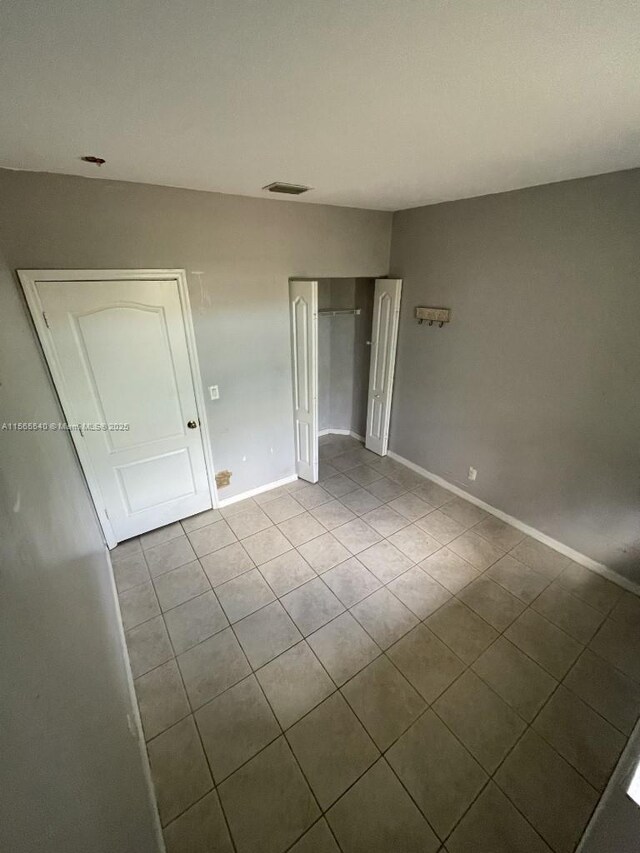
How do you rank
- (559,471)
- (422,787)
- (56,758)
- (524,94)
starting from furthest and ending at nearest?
1. (559,471)
2. (422,787)
3. (524,94)
4. (56,758)

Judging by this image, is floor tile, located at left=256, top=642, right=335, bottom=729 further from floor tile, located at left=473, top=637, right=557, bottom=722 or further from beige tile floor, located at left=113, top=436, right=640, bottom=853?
floor tile, located at left=473, top=637, right=557, bottom=722

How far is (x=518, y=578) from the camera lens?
243 cm

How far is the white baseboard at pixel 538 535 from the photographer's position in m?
2.36

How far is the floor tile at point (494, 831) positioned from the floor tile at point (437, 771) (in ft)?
0.10

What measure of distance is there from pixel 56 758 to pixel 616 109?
7.60 feet

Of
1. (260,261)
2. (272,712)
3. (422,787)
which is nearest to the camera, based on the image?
(422,787)

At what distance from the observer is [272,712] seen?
1.69 meters

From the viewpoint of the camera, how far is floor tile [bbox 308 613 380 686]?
188cm

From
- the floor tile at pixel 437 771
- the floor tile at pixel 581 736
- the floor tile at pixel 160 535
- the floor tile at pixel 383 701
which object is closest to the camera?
the floor tile at pixel 437 771

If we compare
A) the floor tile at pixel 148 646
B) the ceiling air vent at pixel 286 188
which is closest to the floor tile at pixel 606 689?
the floor tile at pixel 148 646

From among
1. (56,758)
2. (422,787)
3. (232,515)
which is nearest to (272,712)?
(422,787)

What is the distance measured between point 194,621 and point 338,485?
5.88 ft

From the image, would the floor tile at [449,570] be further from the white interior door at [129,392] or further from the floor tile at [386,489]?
the white interior door at [129,392]

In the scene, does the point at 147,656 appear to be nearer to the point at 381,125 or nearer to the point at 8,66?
the point at 8,66
